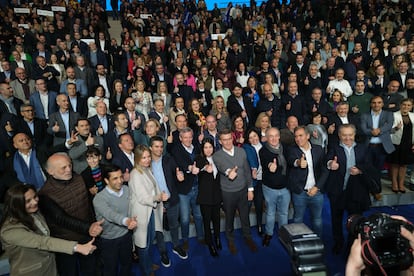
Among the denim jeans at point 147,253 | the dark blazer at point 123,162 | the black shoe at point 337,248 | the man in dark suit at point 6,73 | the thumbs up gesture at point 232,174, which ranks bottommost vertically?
the black shoe at point 337,248

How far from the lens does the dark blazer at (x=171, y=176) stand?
10.7ft

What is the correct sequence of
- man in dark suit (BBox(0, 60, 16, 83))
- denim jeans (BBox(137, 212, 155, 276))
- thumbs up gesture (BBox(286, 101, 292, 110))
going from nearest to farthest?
denim jeans (BBox(137, 212, 155, 276))
thumbs up gesture (BBox(286, 101, 292, 110))
man in dark suit (BBox(0, 60, 16, 83))

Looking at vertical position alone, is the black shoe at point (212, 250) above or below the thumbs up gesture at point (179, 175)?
below

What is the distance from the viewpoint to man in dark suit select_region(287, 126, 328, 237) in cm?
334

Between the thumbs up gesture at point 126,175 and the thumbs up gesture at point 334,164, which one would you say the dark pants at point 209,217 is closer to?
the thumbs up gesture at point 126,175

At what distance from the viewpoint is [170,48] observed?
7.68 m

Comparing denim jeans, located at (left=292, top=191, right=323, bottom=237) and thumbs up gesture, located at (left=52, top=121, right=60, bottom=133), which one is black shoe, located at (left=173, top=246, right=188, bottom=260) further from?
thumbs up gesture, located at (left=52, top=121, right=60, bottom=133)

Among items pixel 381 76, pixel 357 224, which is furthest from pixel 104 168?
pixel 381 76

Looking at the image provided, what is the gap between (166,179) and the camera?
10.7 ft

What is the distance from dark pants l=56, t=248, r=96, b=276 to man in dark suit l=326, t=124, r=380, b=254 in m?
2.45

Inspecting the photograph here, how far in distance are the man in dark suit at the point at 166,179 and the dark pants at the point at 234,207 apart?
0.54 metres

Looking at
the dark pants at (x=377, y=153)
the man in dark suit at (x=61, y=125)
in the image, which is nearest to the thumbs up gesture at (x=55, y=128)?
the man in dark suit at (x=61, y=125)

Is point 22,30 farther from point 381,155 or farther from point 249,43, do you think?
point 381,155

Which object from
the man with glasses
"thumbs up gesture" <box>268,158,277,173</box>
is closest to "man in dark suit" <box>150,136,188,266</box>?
"thumbs up gesture" <box>268,158,277,173</box>
